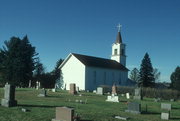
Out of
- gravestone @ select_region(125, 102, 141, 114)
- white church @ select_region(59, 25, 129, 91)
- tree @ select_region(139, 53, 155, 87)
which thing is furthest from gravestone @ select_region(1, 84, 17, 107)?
tree @ select_region(139, 53, 155, 87)

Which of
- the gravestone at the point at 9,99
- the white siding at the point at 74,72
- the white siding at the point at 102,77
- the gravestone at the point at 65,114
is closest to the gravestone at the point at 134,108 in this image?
the gravestone at the point at 65,114

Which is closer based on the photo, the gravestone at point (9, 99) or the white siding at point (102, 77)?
the gravestone at point (9, 99)

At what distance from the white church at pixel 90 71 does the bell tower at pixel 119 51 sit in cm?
203

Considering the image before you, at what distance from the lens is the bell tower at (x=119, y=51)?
78.0 m

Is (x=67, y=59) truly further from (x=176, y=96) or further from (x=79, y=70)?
(x=176, y=96)

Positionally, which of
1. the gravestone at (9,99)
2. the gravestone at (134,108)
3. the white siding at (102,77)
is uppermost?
the white siding at (102,77)

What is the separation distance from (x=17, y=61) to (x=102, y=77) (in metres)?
18.1

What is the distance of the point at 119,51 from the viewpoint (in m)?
78.4

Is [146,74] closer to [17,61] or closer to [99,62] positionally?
[99,62]

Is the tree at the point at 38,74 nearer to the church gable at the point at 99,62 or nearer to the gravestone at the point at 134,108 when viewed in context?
the church gable at the point at 99,62

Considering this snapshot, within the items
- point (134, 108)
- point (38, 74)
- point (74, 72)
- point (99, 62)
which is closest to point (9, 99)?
point (134, 108)

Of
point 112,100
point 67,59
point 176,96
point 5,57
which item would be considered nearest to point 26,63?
point 5,57

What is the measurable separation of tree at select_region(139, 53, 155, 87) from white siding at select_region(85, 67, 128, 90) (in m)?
11.2

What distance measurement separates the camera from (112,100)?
31.3 m
